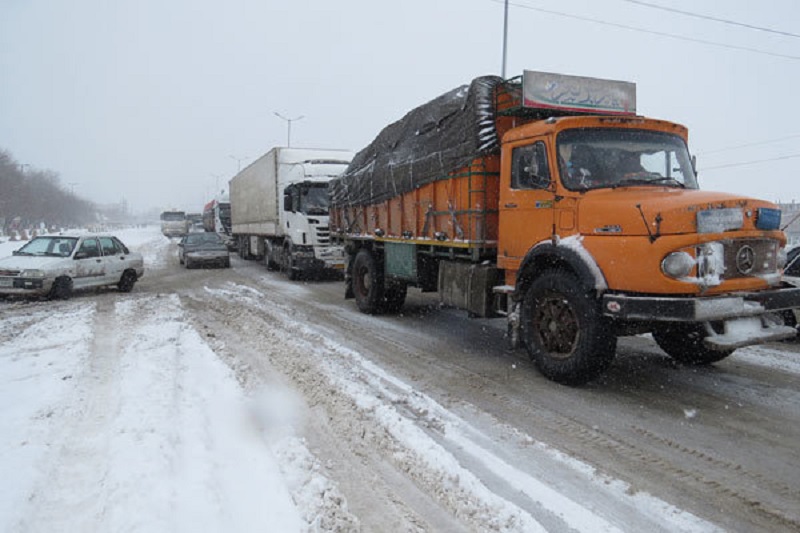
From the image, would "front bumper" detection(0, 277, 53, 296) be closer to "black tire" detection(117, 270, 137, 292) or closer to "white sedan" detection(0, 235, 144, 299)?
"white sedan" detection(0, 235, 144, 299)

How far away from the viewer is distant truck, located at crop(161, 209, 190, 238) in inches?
2078

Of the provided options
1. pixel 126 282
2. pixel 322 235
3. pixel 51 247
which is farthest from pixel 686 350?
pixel 51 247

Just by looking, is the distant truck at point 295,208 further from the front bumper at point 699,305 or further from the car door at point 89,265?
the front bumper at point 699,305

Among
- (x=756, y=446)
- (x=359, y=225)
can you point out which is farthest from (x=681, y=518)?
(x=359, y=225)

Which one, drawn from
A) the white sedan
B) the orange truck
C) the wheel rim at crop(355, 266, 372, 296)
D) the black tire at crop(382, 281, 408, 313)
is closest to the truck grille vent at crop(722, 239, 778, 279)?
the orange truck

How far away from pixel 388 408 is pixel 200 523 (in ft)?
7.46

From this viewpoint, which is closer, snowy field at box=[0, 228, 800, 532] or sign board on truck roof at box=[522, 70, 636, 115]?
snowy field at box=[0, 228, 800, 532]

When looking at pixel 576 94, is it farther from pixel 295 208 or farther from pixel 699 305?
pixel 295 208

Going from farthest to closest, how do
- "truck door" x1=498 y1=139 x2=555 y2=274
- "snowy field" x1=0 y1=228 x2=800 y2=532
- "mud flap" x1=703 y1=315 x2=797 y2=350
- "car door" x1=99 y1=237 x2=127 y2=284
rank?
"car door" x1=99 y1=237 x2=127 y2=284 → "truck door" x1=498 y1=139 x2=555 y2=274 → "mud flap" x1=703 y1=315 x2=797 y2=350 → "snowy field" x1=0 y1=228 x2=800 y2=532

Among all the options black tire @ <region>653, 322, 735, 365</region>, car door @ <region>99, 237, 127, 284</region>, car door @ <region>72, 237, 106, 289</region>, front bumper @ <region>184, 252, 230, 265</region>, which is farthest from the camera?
front bumper @ <region>184, 252, 230, 265</region>

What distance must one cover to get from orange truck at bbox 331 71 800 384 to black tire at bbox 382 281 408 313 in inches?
53.1

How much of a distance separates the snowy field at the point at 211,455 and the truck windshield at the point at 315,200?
33.5ft

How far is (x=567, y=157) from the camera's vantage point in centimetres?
619

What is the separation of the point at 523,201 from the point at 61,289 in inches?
422
